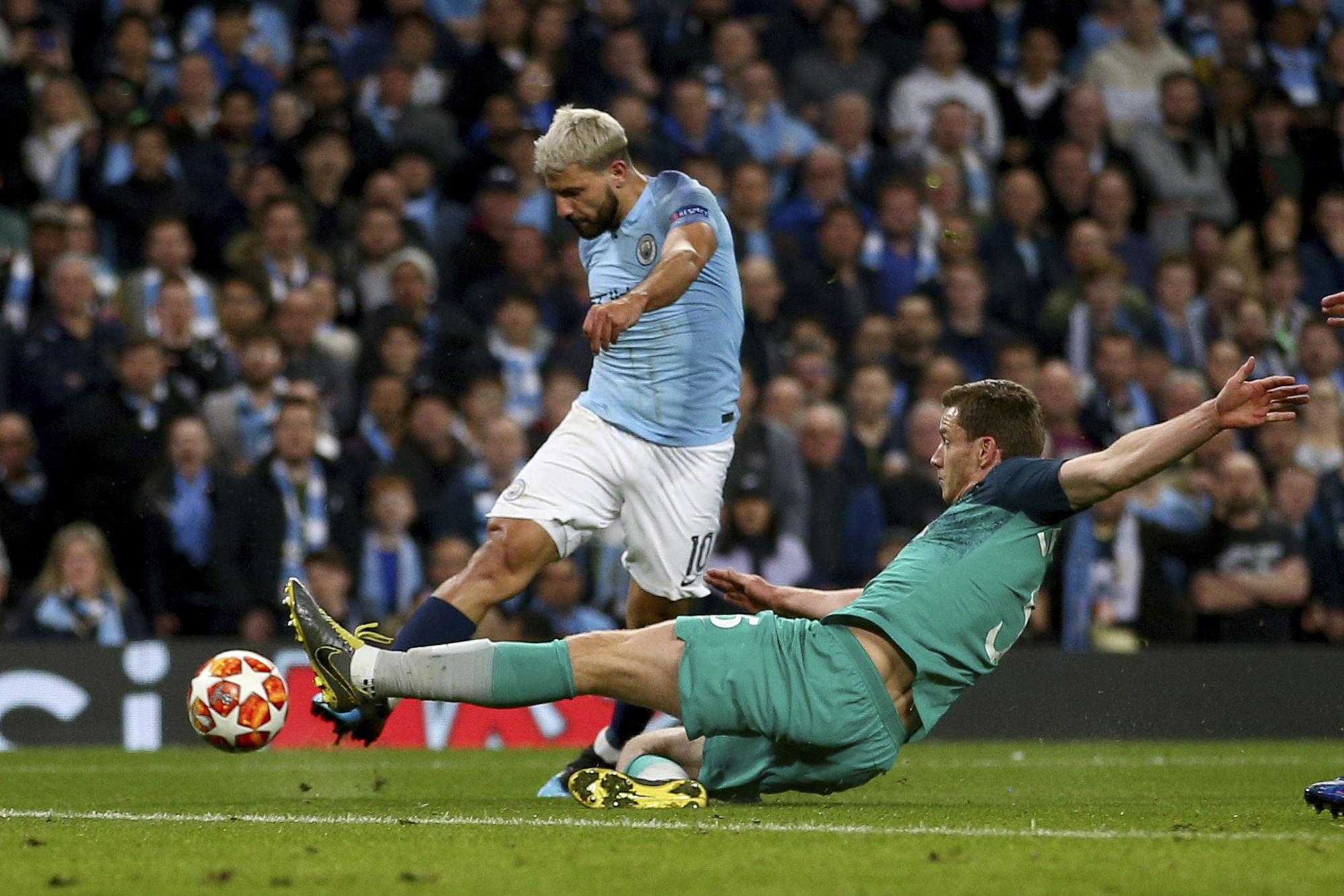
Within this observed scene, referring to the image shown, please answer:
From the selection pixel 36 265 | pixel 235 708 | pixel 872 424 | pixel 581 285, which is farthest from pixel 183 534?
pixel 872 424

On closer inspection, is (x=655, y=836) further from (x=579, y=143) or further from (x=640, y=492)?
(x=579, y=143)

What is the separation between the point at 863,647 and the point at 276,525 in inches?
208

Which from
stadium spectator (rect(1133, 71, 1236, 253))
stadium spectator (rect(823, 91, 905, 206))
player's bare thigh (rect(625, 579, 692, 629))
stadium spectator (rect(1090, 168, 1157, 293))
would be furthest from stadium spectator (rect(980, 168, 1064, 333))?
player's bare thigh (rect(625, 579, 692, 629))

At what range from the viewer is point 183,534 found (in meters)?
10.0

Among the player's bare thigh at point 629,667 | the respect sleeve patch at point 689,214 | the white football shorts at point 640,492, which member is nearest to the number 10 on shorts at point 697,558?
the white football shorts at point 640,492

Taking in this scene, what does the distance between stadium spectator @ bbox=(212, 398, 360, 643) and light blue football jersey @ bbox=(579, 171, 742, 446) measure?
3.54m

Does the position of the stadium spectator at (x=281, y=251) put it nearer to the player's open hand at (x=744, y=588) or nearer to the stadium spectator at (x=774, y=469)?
the stadium spectator at (x=774, y=469)

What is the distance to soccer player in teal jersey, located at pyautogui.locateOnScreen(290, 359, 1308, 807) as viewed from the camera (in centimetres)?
529

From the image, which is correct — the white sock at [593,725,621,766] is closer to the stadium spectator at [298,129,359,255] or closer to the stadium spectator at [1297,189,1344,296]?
the stadium spectator at [298,129,359,255]

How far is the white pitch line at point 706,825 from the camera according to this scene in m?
4.91

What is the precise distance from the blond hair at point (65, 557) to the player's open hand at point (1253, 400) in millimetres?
6356

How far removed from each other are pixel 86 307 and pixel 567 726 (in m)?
3.46

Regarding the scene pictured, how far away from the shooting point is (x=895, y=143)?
529 inches

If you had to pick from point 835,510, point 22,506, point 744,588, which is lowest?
point 835,510
